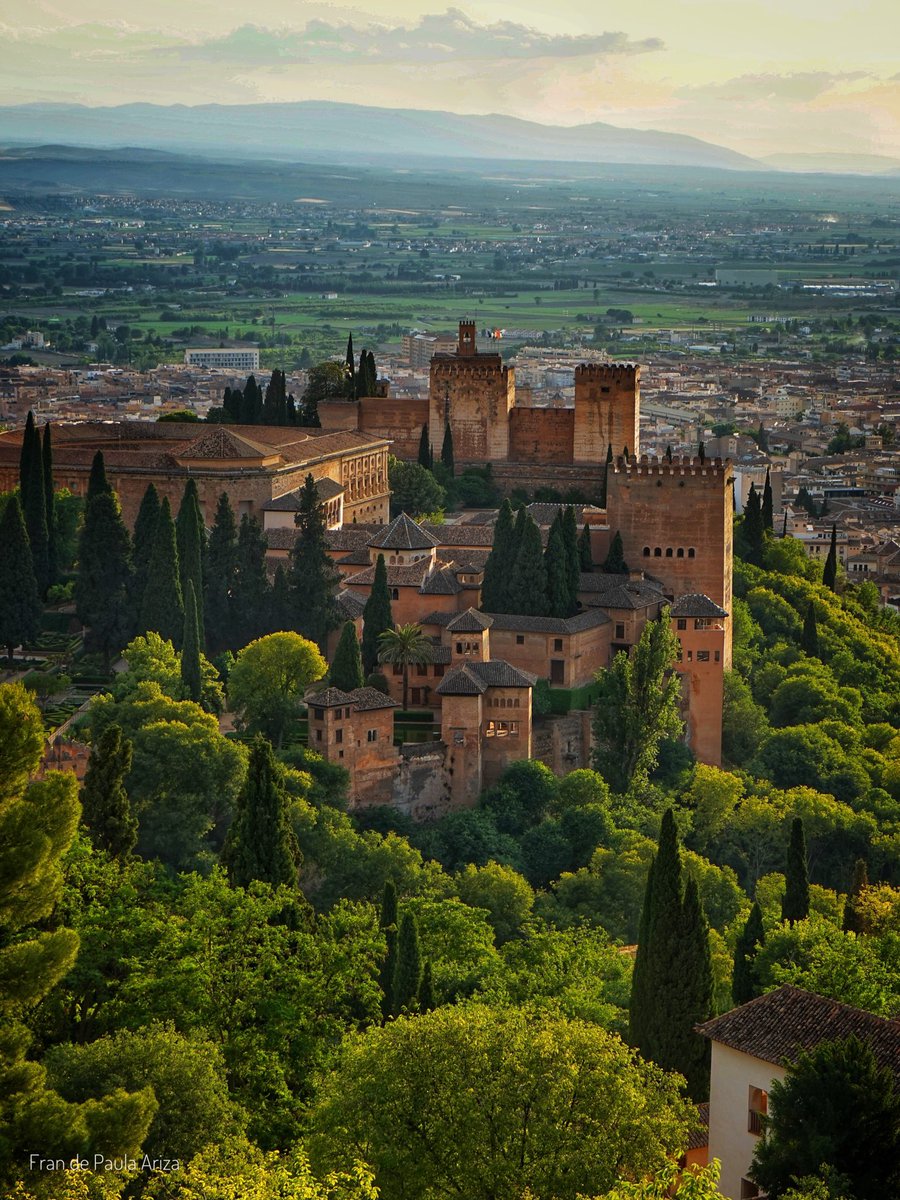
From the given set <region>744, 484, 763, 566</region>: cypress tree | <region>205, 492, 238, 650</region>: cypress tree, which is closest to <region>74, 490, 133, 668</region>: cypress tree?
<region>205, 492, 238, 650</region>: cypress tree

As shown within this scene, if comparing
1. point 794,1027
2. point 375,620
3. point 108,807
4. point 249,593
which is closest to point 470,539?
point 249,593

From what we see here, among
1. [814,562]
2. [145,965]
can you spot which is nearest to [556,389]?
[814,562]

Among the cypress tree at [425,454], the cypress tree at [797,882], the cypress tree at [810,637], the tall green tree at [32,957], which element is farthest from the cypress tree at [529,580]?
the tall green tree at [32,957]

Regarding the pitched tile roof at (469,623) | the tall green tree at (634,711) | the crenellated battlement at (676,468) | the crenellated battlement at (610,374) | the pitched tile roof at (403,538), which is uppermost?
the crenellated battlement at (610,374)

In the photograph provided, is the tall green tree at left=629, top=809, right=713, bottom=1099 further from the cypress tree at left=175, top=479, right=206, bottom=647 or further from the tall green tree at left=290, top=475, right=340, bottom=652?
the tall green tree at left=290, top=475, right=340, bottom=652

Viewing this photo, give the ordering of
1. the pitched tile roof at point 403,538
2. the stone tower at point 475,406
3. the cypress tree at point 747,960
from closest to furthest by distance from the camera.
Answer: the cypress tree at point 747,960 → the pitched tile roof at point 403,538 → the stone tower at point 475,406

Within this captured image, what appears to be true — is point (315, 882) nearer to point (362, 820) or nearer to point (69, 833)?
point (362, 820)

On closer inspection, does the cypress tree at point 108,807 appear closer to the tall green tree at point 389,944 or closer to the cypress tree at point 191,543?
the tall green tree at point 389,944
